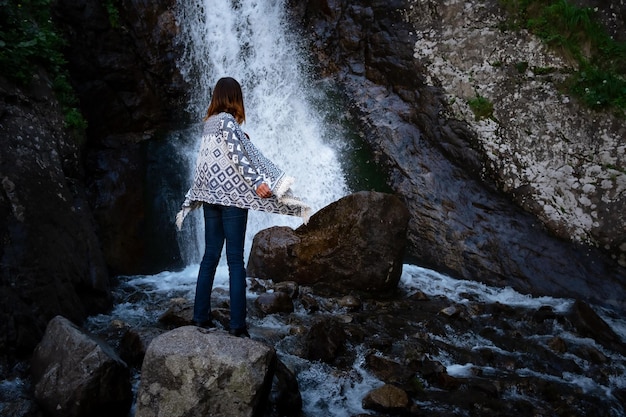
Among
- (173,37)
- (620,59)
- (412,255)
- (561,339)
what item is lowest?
(561,339)

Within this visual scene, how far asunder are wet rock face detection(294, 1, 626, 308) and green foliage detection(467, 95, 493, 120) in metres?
0.12

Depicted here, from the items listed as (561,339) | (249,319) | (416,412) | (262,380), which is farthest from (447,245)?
(262,380)

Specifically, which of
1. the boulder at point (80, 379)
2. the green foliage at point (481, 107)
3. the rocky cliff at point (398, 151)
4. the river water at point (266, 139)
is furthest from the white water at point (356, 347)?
the green foliage at point (481, 107)

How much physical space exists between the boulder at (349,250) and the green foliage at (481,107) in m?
3.26

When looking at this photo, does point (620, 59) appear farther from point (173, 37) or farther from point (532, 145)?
point (173, 37)

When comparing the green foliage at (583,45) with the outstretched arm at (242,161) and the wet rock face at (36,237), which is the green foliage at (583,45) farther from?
the wet rock face at (36,237)

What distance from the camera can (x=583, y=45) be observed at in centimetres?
851

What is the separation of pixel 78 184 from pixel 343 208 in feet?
11.6

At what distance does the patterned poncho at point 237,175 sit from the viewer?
3668 mm

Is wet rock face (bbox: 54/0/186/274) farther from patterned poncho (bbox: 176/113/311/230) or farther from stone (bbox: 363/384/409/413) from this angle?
stone (bbox: 363/384/409/413)

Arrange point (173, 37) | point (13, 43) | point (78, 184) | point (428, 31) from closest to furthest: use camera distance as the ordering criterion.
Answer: point (13, 43) → point (78, 184) → point (428, 31) → point (173, 37)

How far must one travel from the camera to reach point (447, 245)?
7.86 m

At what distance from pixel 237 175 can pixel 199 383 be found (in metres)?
1.56

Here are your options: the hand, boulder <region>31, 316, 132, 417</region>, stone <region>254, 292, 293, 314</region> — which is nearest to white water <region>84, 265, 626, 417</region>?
stone <region>254, 292, 293, 314</region>
